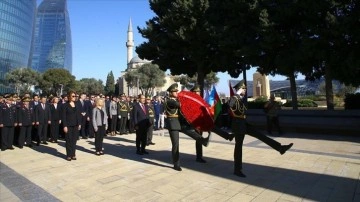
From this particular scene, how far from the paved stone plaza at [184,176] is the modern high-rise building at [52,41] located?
5651 inches

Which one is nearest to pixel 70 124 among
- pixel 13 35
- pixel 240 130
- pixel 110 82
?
pixel 240 130

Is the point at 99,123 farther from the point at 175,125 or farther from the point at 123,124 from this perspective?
the point at 123,124

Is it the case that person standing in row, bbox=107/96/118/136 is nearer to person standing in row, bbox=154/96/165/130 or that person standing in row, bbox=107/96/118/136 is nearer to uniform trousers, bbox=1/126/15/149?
person standing in row, bbox=154/96/165/130

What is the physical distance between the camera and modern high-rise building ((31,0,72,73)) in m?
142

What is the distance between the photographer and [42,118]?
12.5 metres

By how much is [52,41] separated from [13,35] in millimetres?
51385

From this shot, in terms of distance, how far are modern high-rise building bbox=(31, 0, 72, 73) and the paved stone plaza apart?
143547mm

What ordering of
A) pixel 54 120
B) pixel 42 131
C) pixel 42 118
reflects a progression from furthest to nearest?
pixel 54 120
pixel 42 131
pixel 42 118

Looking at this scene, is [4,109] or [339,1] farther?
[339,1]

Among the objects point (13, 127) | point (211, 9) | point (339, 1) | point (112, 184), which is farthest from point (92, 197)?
point (211, 9)

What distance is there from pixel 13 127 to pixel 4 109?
75 centimetres

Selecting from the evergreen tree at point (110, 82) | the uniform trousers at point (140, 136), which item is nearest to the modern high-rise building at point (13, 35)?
the evergreen tree at point (110, 82)

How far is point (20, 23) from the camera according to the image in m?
96.1

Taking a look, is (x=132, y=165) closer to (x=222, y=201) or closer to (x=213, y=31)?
(x=222, y=201)
